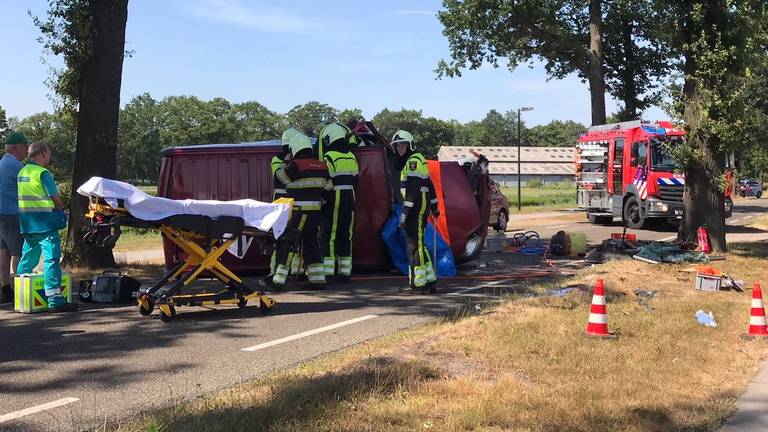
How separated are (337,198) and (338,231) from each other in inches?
19.6

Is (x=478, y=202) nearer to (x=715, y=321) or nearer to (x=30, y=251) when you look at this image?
(x=715, y=321)

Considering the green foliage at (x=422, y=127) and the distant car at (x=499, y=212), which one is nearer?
the distant car at (x=499, y=212)

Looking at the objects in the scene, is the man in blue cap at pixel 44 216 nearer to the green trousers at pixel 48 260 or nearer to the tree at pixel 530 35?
the green trousers at pixel 48 260

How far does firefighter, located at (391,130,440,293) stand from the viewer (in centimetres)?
860

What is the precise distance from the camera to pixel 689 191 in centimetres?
1288

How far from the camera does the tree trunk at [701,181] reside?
1230 centimetres

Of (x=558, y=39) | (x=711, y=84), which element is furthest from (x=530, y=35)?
(x=711, y=84)

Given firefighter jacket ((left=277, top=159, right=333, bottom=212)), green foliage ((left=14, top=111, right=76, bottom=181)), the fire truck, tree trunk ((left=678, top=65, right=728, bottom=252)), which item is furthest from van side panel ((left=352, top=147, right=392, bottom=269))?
green foliage ((left=14, top=111, right=76, bottom=181))

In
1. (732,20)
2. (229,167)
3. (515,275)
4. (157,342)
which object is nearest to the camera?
(157,342)

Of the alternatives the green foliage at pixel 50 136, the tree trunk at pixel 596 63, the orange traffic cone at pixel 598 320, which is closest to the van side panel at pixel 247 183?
the orange traffic cone at pixel 598 320

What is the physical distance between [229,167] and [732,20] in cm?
929

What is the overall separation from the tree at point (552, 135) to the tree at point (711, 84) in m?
126

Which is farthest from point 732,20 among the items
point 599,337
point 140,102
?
point 140,102

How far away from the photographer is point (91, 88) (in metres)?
11.0
